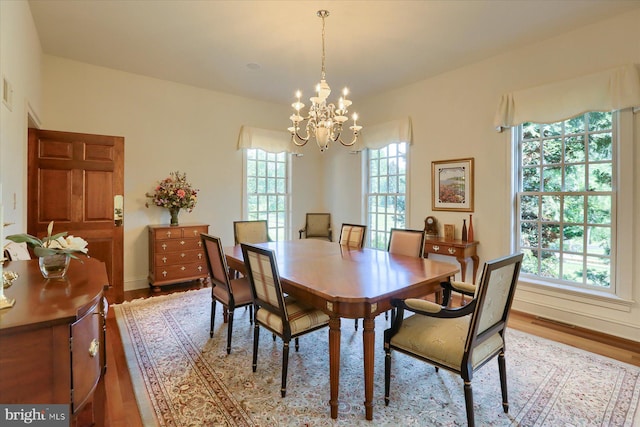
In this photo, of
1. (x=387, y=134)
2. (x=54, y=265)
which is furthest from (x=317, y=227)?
(x=54, y=265)

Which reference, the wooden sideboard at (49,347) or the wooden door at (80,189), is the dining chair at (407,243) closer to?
the wooden sideboard at (49,347)

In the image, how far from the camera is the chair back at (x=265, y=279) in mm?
2088

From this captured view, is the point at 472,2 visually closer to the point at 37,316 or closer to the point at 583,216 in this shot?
the point at 583,216

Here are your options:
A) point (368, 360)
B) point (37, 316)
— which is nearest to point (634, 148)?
point (368, 360)

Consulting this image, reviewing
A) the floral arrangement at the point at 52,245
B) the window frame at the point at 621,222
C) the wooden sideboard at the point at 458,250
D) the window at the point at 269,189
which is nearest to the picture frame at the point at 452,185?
the wooden sideboard at the point at 458,250

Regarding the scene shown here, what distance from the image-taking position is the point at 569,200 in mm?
3430

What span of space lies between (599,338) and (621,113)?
2.13 metres

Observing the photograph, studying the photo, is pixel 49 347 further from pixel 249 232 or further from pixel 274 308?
pixel 249 232

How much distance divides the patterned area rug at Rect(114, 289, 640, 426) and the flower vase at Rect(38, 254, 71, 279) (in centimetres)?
101

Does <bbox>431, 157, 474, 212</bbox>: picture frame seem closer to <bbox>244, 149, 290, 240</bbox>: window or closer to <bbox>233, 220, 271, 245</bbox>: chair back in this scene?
<bbox>233, 220, 271, 245</bbox>: chair back

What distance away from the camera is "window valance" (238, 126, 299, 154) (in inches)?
211

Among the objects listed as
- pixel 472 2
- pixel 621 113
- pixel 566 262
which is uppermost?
pixel 472 2

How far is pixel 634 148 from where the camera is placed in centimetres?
294

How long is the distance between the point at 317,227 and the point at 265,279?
3.90 meters
